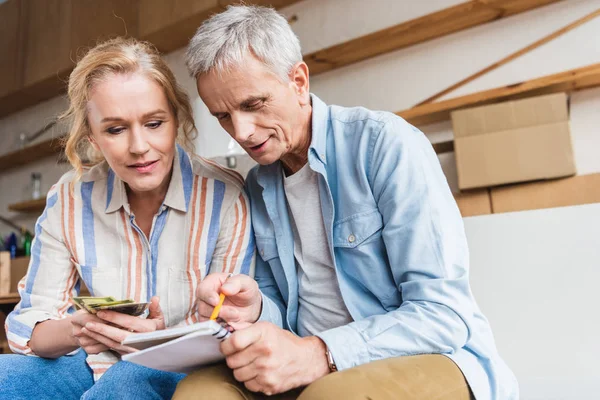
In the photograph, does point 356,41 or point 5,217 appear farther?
point 5,217

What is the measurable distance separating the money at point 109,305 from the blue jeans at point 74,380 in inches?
4.7

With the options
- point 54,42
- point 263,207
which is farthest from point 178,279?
point 54,42

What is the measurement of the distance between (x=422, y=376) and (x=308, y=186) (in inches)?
20.7

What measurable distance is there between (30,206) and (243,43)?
3.66 metres

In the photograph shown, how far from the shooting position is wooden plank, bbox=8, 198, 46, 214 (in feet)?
13.6

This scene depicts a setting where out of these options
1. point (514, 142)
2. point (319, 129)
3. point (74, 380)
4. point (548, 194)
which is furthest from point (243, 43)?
point (548, 194)

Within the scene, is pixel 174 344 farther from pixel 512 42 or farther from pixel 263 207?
pixel 512 42

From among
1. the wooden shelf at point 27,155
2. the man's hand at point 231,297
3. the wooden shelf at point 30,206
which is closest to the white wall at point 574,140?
the man's hand at point 231,297

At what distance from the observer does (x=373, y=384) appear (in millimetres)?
829

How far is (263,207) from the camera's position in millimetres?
1377

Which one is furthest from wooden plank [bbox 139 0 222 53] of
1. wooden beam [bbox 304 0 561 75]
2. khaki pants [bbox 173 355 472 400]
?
khaki pants [bbox 173 355 472 400]

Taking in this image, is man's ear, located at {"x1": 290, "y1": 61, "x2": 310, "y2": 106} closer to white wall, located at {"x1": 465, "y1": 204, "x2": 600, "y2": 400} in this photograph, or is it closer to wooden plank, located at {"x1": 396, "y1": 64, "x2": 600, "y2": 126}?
white wall, located at {"x1": 465, "y1": 204, "x2": 600, "y2": 400}

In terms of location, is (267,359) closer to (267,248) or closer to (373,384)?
(373,384)

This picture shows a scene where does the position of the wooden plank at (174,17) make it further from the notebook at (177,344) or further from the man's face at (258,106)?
the notebook at (177,344)
